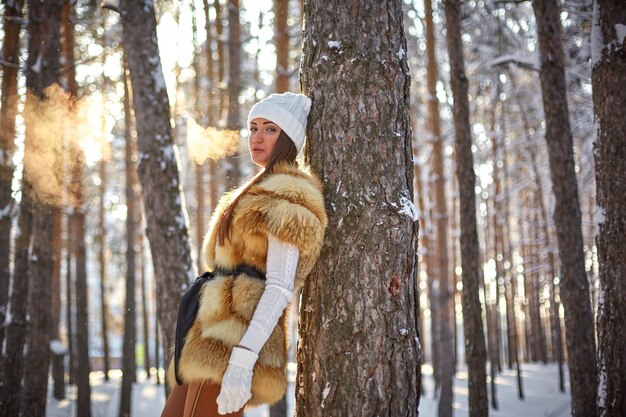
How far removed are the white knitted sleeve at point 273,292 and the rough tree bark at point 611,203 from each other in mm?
4094

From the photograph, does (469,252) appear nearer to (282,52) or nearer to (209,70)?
(282,52)

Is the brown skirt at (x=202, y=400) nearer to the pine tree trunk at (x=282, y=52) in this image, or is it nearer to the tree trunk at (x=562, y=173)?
the tree trunk at (x=562, y=173)

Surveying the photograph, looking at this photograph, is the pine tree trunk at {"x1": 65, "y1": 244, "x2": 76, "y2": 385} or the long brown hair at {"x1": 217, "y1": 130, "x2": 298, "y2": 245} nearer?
the long brown hair at {"x1": 217, "y1": 130, "x2": 298, "y2": 245}

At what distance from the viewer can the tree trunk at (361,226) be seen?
259 cm

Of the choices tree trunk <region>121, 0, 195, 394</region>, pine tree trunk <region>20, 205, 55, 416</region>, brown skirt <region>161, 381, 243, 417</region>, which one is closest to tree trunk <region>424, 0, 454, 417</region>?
tree trunk <region>121, 0, 195, 394</region>

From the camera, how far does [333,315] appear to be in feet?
8.69

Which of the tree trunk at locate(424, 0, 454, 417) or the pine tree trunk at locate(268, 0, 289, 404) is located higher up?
the pine tree trunk at locate(268, 0, 289, 404)

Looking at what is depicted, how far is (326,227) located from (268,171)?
44cm

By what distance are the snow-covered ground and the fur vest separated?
33.2 ft

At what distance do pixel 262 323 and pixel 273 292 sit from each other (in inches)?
6.1

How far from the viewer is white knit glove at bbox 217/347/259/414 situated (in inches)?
92.9

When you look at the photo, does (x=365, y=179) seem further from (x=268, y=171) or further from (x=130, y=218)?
(x=130, y=218)

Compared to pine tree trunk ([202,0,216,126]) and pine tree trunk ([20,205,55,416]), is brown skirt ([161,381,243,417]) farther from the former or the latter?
pine tree trunk ([202,0,216,126])

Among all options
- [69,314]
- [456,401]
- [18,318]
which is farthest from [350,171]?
[69,314]
